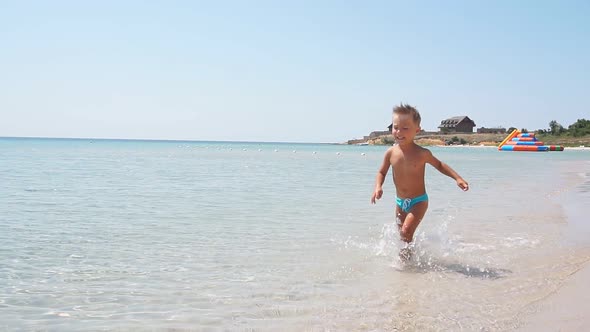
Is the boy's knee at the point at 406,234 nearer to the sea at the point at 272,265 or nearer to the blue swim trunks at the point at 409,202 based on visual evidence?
the sea at the point at 272,265

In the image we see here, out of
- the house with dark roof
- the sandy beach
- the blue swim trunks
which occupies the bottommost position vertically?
the sandy beach

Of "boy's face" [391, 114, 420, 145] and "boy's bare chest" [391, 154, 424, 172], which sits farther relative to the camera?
"boy's bare chest" [391, 154, 424, 172]

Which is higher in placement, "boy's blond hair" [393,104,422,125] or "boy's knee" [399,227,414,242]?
"boy's blond hair" [393,104,422,125]

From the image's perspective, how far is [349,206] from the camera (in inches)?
388

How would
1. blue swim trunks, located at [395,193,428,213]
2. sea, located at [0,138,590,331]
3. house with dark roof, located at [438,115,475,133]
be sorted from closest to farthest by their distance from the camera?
sea, located at [0,138,590,331] < blue swim trunks, located at [395,193,428,213] < house with dark roof, located at [438,115,475,133]

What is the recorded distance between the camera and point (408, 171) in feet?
17.9

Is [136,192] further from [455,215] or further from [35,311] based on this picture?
[35,311]

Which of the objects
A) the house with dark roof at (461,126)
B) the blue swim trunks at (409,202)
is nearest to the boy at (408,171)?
the blue swim trunks at (409,202)

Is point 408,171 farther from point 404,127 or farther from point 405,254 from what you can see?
point 405,254

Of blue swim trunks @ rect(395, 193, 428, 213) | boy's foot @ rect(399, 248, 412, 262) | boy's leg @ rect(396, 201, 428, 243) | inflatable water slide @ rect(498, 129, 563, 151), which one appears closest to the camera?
boy's foot @ rect(399, 248, 412, 262)

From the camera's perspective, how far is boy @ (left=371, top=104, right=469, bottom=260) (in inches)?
210

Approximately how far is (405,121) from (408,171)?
521 mm

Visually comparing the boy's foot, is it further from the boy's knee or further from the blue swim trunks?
the blue swim trunks

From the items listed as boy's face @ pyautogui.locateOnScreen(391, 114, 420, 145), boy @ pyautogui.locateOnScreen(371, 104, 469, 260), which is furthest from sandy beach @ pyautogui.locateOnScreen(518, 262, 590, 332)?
boy's face @ pyautogui.locateOnScreen(391, 114, 420, 145)
